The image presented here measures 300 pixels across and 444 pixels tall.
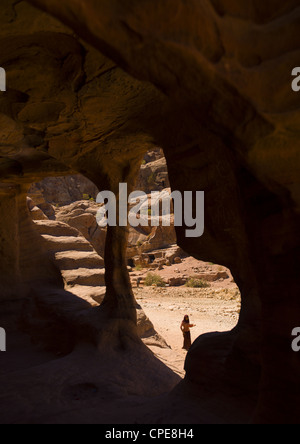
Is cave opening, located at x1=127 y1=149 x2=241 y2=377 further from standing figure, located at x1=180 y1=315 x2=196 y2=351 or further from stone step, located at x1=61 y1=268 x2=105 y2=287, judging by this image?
stone step, located at x1=61 y1=268 x2=105 y2=287

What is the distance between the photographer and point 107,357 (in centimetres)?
469

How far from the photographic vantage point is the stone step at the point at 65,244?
827cm

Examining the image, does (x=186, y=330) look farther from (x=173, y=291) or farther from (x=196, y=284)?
(x=196, y=284)

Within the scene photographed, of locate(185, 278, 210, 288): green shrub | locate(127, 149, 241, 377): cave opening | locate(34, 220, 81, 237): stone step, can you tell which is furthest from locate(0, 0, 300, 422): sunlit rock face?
locate(185, 278, 210, 288): green shrub

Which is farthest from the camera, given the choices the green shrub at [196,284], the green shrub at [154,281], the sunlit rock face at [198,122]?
the green shrub at [154,281]

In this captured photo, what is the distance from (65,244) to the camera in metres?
8.41

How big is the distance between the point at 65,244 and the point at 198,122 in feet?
19.5

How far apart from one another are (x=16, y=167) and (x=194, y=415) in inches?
240

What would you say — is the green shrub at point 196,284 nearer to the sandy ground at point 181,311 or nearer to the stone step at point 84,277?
the sandy ground at point 181,311

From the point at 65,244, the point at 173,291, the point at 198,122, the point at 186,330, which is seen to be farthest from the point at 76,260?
the point at 173,291

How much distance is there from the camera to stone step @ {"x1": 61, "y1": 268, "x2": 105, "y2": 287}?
23.9ft

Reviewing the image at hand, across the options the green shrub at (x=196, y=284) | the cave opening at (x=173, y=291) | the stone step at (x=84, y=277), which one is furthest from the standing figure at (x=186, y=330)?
the green shrub at (x=196, y=284)

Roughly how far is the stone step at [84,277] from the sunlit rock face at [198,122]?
1.85 metres

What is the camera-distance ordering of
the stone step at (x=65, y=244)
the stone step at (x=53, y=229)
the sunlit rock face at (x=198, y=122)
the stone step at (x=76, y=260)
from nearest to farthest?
1. the sunlit rock face at (x=198, y=122)
2. the stone step at (x=76, y=260)
3. the stone step at (x=65, y=244)
4. the stone step at (x=53, y=229)
